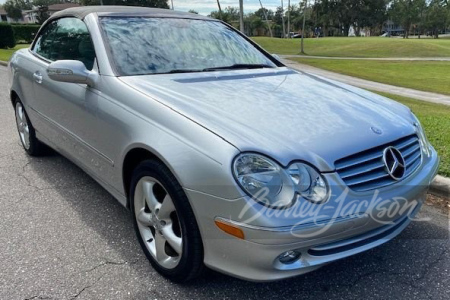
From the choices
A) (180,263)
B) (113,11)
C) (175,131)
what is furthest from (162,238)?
(113,11)

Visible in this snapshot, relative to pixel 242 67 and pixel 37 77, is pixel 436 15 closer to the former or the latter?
pixel 242 67

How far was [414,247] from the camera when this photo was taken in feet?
9.07

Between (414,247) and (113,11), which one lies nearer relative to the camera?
(414,247)

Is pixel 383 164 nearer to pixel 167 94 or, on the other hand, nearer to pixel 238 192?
pixel 238 192

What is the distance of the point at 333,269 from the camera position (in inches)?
98.5

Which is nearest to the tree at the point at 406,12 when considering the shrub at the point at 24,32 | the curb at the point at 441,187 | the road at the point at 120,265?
the shrub at the point at 24,32

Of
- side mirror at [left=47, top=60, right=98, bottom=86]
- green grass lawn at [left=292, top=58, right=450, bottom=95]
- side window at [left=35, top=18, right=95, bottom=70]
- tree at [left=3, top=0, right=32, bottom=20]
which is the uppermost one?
tree at [left=3, top=0, right=32, bottom=20]

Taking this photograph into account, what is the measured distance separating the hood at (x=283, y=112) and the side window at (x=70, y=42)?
68 centimetres

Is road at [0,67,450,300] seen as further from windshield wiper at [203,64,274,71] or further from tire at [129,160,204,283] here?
windshield wiper at [203,64,274,71]

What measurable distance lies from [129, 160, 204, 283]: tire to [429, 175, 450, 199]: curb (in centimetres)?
246

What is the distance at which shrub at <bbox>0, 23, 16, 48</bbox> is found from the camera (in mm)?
27641

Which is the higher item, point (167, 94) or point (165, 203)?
point (167, 94)

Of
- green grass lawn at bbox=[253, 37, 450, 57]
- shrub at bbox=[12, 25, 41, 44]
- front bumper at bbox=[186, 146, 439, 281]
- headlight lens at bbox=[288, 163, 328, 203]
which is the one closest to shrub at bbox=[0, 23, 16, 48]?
shrub at bbox=[12, 25, 41, 44]

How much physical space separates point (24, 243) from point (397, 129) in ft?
8.66
